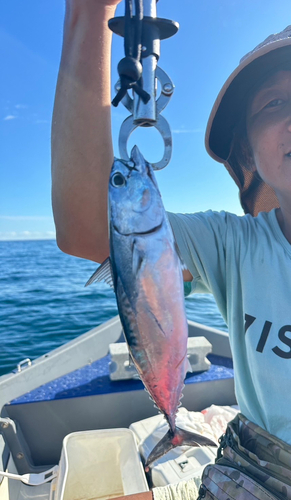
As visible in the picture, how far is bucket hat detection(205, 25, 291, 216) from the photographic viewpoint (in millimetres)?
1396

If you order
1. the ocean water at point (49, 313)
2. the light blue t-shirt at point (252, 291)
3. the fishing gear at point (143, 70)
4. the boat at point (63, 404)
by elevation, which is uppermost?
the fishing gear at point (143, 70)

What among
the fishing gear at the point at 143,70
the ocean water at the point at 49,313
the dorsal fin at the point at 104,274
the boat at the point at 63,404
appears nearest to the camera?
the fishing gear at the point at 143,70

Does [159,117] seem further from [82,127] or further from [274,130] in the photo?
[274,130]

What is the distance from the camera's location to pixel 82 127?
1.17m

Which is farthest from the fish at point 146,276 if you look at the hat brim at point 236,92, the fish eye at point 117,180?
the hat brim at point 236,92

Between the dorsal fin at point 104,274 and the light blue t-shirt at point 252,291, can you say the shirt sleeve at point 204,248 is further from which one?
the dorsal fin at point 104,274

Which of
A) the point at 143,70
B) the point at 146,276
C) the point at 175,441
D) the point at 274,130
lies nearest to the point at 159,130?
the point at 143,70

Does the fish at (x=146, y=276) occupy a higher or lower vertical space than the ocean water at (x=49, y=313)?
higher

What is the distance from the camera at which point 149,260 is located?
3.37 ft

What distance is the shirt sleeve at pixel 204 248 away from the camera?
1375 millimetres

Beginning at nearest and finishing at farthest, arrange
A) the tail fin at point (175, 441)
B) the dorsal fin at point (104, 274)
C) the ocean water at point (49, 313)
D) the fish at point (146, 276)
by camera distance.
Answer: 1. the fish at point (146, 276)
2. the dorsal fin at point (104, 274)
3. the tail fin at point (175, 441)
4. the ocean water at point (49, 313)

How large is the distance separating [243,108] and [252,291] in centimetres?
100

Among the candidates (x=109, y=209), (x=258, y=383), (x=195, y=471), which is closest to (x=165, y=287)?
(x=109, y=209)

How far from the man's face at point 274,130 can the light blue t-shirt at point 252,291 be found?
0.25 metres
